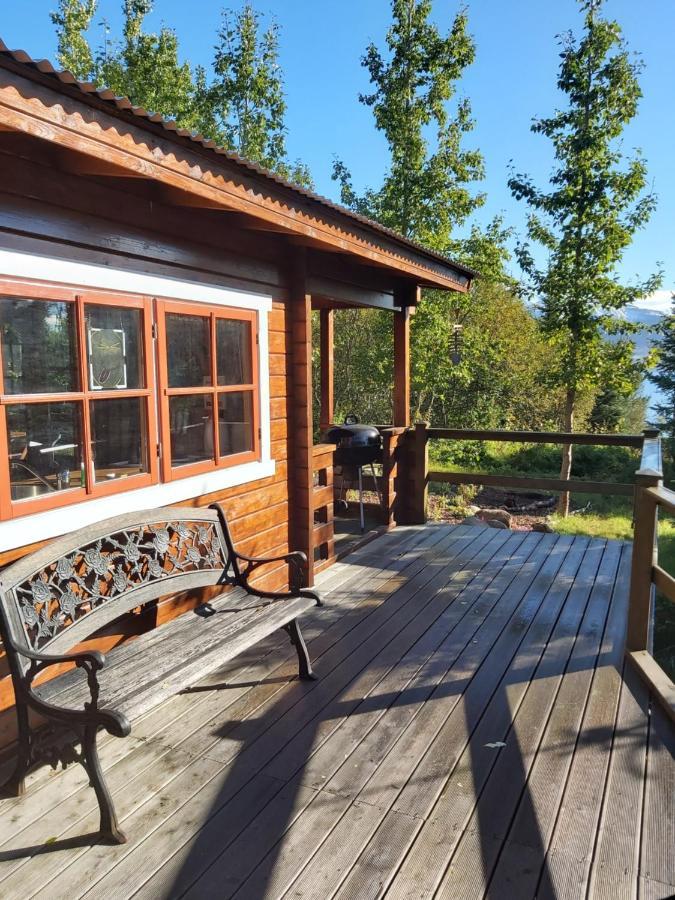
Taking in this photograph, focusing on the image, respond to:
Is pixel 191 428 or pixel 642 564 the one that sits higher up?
pixel 191 428

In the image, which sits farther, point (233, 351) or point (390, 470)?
point (390, 470)

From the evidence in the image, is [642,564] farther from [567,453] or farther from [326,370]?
[567,453]

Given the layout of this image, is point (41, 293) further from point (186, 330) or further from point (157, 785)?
point (157, 785)

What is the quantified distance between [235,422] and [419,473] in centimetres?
283

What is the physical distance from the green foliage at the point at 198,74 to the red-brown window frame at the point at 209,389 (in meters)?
11.8

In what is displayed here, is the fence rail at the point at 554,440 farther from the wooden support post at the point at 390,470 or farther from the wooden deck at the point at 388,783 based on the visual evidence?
the wooden deck at the point at 388,783

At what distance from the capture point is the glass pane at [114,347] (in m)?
2.62

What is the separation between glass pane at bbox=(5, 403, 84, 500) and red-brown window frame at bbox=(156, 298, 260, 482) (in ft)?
1.67

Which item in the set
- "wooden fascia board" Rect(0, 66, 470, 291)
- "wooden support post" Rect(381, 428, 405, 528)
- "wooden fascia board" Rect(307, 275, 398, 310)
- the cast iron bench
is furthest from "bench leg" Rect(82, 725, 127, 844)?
"wooden support post" Rect(381, 428, 405, 528)

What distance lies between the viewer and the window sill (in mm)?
2293

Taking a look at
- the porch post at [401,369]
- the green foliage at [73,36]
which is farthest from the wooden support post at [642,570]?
the green foliage at [73,36]

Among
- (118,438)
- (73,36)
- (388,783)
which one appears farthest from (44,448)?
(73,36)

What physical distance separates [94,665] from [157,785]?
0.62 metres

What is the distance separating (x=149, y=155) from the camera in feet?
7.47
